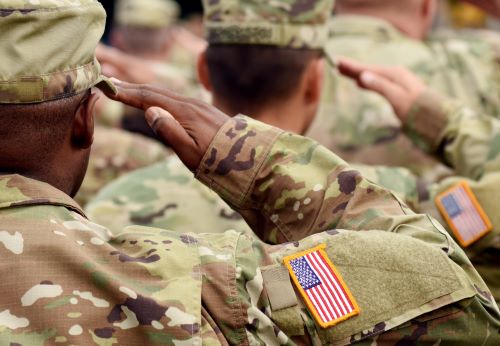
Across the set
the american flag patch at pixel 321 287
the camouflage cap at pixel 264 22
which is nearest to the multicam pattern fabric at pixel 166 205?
the camouflage cap at pixel 264 22

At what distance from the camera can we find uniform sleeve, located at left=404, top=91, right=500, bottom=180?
2.80 metres

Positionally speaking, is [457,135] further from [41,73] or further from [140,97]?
[41,73]

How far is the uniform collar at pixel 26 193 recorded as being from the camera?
1.59 m

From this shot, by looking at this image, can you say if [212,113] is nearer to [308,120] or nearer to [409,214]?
[409,214]

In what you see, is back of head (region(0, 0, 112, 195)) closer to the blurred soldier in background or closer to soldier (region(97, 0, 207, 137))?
the blurred soldier in background

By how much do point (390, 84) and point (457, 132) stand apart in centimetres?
25

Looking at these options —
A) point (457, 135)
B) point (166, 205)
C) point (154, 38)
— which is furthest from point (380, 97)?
point (154, 38)

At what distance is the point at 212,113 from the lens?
6.21 feet

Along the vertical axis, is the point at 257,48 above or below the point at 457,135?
above

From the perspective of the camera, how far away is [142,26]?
925 cm

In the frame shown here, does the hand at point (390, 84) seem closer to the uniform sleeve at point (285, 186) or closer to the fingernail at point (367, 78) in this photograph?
the fingernail at point (367, 78)

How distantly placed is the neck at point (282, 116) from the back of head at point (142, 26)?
651 cm

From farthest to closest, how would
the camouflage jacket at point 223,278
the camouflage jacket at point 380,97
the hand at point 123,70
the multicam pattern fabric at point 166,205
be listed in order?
the hand at point 123,70, the camouflage jacket at point 380,97, the multicam pattern fabric at point 166,205, the camouflage jacket at point 223,278

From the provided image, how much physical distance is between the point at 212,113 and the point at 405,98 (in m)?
1.11
